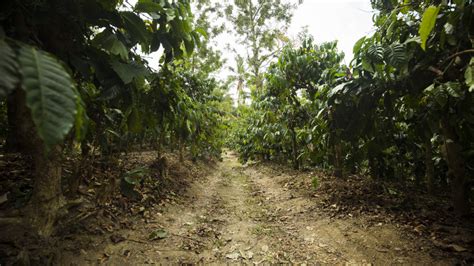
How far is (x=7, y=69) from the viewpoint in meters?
0.54

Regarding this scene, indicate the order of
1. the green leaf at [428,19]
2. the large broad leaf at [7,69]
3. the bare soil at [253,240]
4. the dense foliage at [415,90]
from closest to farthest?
the large broad leaf at [7,69] → the green leaf at [428,19] → the dense foliage at [415,90] → the bare soil at [253,240]

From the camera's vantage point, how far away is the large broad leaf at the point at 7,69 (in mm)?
533

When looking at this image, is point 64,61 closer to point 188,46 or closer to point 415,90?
point 188,46

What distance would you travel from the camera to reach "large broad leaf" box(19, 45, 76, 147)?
0.54 m

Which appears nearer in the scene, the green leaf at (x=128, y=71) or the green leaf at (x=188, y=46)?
the green leaf at (x=128, y=71)

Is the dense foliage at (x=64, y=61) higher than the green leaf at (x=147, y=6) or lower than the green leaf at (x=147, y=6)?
lower

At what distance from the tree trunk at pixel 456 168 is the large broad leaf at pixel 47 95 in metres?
2.75

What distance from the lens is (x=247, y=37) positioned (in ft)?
47.4

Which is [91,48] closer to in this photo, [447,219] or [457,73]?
[457,73]

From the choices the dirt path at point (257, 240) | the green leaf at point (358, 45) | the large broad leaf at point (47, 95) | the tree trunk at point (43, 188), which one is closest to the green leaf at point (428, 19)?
the green leaf at point (358, 45)

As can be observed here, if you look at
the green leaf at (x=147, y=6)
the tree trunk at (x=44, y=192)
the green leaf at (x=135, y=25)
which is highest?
the green leaf at (x=147, y=6)

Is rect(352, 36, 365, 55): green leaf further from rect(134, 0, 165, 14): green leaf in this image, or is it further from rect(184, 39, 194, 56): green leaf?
rect(134, 0, 165, 14): green leaf

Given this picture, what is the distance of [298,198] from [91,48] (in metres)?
3.37

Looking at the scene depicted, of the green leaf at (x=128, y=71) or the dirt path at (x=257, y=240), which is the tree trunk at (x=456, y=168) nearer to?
the dirt path at (x=257, y=240)
